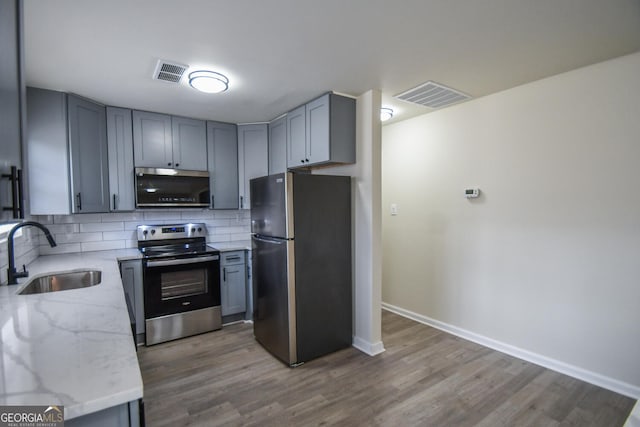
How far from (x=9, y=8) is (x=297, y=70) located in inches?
63.4

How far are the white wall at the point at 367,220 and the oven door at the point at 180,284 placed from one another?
5.35ft

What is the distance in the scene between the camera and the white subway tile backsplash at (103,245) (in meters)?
3.17

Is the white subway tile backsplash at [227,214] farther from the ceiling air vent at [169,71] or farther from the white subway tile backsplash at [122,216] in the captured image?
the ceiling air vent at [169,71]

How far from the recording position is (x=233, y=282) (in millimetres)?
3541

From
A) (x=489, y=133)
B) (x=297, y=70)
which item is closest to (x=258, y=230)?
(x=297, y=70)

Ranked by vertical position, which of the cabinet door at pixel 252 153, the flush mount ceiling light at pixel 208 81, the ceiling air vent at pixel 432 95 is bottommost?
the cabinet door at pixel 252 153

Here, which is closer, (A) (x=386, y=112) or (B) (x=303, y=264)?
(B) (x=303, y=264)

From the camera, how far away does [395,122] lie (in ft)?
12.4

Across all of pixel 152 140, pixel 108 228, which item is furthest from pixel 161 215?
pixel 152 140

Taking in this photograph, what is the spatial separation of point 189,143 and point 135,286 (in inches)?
64.9

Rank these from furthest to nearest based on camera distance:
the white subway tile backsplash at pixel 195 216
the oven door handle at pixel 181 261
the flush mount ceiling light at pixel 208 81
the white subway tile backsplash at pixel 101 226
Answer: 1. the white subway tile backsplash at pixel 195 216
2. the white subway tile backsplash at pixel 101 226
3. the oven door handle at pixel 181 261
4. the flush mount ceiling light at pixel 208 81

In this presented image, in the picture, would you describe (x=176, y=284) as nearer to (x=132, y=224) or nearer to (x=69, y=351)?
(x=132, y=224)

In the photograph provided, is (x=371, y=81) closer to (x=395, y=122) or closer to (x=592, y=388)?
(x=395, y=122)

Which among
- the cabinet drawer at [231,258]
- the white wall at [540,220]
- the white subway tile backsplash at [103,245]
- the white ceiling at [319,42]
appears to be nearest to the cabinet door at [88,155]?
the white ceiling at [319,42]
